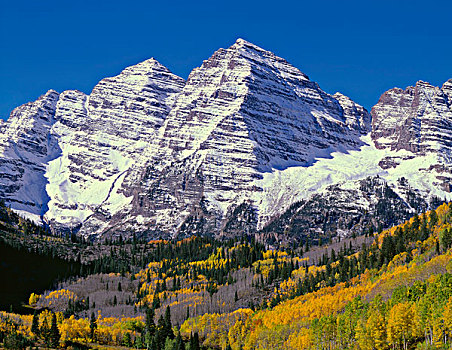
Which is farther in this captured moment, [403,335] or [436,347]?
[403,335]

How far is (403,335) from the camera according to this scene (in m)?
200

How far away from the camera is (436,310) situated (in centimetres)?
19288

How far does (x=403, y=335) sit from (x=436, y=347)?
1660 centimetres

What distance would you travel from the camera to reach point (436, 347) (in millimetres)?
183750

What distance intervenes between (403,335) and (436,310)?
12736mm

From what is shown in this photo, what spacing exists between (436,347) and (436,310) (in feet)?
39.9
